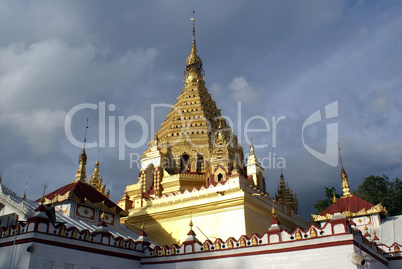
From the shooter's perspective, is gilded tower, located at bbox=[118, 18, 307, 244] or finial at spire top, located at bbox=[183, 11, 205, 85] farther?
finial at spire top, located at bbox=[183, 11, 205, 85]

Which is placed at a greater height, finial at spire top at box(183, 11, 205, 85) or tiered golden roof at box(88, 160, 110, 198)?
finial at spire top at box(183, 11, 205, 85)

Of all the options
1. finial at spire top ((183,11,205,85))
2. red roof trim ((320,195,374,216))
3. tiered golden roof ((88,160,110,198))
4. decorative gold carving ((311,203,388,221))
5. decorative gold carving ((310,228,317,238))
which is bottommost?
decorative gold carving ((310,228,317,238))

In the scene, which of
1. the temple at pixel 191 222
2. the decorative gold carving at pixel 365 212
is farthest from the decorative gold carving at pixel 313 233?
the decorative gold carving at pixel 365 212

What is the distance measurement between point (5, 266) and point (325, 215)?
21.7 m

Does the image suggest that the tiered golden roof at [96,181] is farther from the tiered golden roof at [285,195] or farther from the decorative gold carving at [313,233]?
the decorative gold carving at [313,233]

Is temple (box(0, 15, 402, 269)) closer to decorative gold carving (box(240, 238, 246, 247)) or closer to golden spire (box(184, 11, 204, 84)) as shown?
decorative gold carving (box(240, 238, 246, 247))

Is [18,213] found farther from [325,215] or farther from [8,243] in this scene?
[325,215]

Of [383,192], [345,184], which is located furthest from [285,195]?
[383,192]

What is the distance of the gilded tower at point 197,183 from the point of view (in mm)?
24828

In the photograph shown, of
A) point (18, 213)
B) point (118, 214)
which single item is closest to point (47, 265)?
A: point (18, 213)

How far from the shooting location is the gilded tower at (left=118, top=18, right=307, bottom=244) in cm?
2483

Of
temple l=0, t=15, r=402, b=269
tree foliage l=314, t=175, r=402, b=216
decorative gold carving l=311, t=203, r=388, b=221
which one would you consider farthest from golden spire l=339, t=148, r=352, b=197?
tree foliage l=314, t=175, r=402, b=216

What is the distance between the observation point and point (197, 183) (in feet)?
110

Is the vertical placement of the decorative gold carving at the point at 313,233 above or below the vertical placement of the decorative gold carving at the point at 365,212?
below
